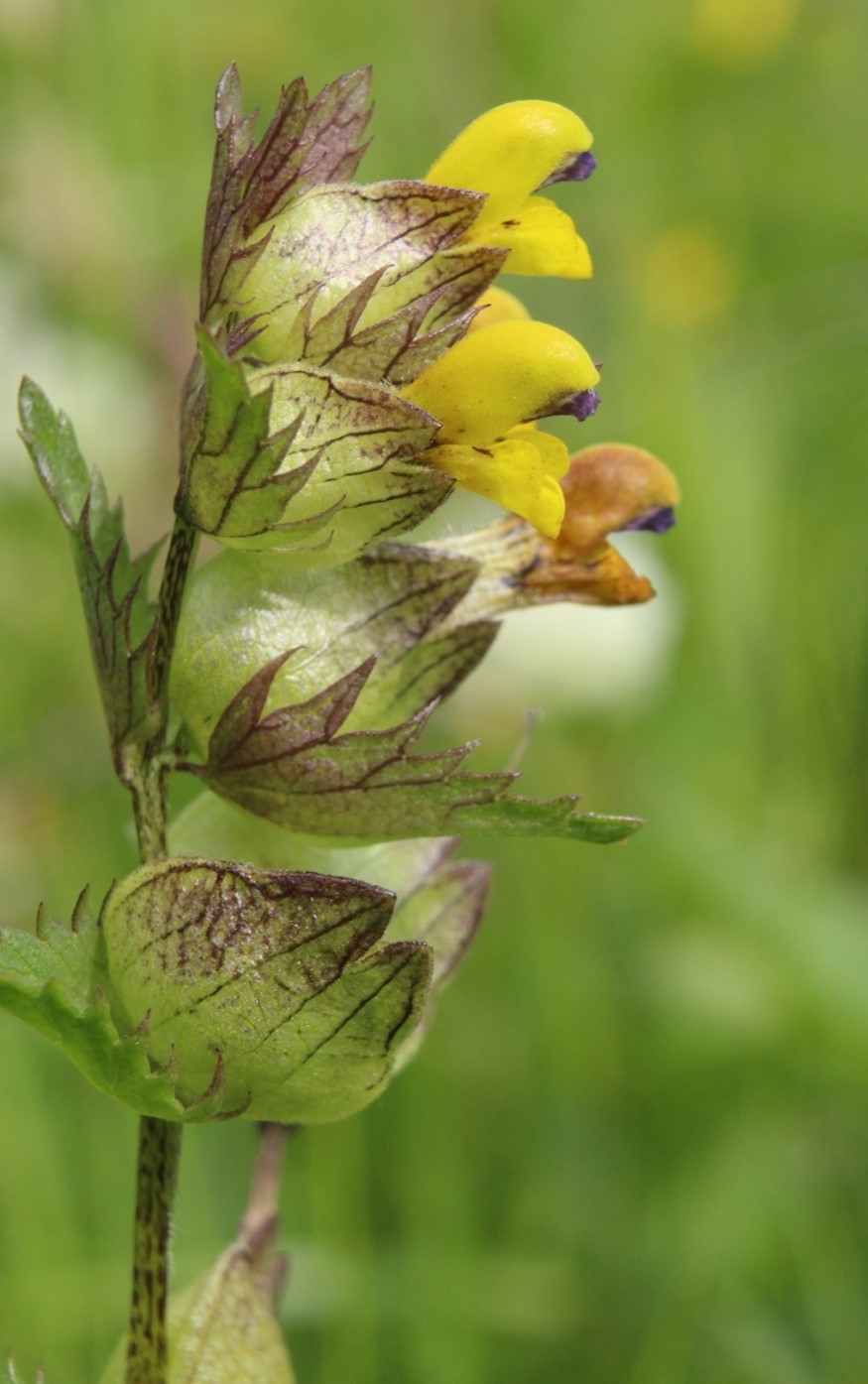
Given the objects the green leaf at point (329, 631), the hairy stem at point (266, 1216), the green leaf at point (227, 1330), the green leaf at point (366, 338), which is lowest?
the green leaf at point (227, 1330)

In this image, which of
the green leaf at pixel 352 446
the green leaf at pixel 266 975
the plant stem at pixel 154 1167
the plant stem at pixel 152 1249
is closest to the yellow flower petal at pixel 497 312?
the green leaf at pixel 352 446

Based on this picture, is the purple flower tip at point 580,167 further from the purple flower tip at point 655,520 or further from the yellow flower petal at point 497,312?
the purple flower tip at point 655,520

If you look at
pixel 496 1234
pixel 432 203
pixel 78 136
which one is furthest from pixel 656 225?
pixel 432 203

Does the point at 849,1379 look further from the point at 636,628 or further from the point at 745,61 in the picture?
the point at 745,61

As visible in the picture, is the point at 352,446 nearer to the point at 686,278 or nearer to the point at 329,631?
the point at 329,631

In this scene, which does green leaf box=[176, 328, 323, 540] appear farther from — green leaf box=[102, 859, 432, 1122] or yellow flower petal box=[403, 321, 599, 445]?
green leaf box=[102, 859, 432, 1122]
